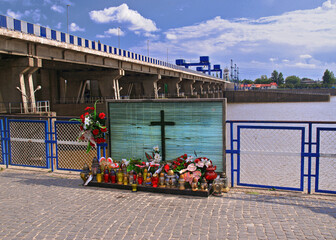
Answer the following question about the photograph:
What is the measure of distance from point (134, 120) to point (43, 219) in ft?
9.74

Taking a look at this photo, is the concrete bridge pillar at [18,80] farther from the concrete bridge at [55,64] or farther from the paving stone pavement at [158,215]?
the paving stone pavement at [158,215]

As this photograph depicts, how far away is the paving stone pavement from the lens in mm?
4484

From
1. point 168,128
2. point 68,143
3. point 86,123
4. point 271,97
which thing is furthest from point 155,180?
point 271,97

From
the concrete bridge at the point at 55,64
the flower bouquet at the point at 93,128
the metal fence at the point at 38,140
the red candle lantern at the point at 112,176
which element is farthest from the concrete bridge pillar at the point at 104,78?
the red candle lantern at the point at 112,176

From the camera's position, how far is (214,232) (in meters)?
4.48

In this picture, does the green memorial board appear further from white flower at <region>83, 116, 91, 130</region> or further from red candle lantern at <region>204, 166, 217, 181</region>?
white flower at <region>83, 116, 91, 130</region>

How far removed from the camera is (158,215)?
5145mm

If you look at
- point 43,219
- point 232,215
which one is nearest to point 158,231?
point 232,215

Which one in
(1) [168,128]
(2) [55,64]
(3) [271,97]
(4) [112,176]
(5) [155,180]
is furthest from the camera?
(3) [271,97]

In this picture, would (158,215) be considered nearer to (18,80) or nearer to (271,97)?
(18,80)

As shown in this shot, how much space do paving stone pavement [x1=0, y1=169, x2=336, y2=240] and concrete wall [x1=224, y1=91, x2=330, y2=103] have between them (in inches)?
3825

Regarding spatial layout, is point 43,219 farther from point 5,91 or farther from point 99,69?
point 99,69

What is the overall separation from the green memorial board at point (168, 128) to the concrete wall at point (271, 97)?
96301 mm

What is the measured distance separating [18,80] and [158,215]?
2099cm
